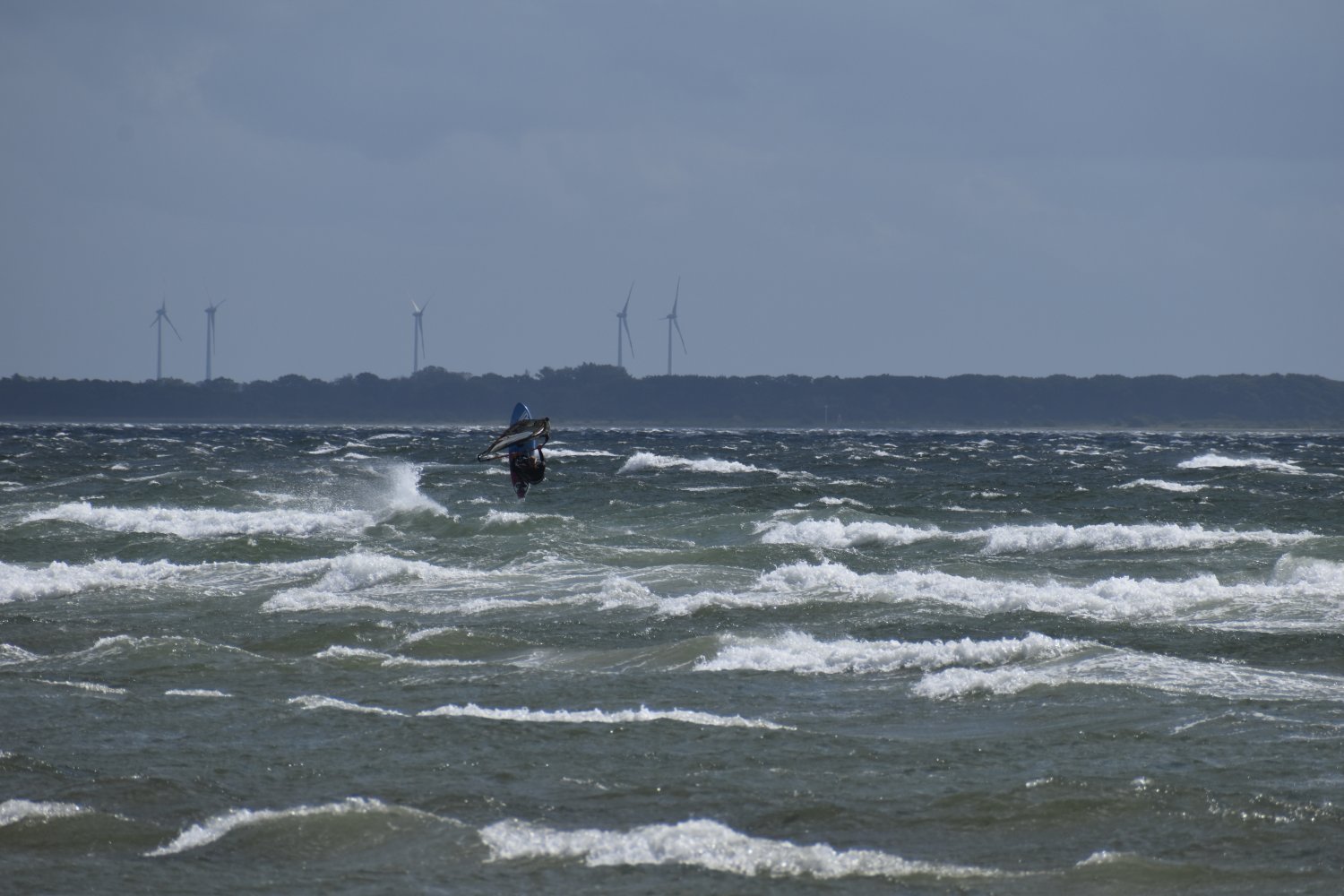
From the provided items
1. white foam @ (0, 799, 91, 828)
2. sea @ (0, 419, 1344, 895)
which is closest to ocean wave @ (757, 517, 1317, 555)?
sea @ (0, 419, 1344, 895)

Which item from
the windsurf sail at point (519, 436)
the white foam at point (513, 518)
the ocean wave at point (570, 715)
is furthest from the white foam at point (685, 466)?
the ocean wave at point (570, 715)

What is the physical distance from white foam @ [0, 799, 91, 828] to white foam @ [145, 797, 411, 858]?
3.08 feet

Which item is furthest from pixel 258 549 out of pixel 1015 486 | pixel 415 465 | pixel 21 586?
pixel 415 465

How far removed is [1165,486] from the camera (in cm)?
4803

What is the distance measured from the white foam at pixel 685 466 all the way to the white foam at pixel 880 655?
4300 cm

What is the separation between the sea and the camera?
368 inches

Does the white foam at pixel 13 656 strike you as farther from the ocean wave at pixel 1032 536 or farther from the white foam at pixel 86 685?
the ocean wave at pixel 1032 536

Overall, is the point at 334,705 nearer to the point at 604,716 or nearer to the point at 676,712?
the point at 604,716

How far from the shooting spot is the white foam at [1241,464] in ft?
208

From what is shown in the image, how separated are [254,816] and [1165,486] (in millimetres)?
42038

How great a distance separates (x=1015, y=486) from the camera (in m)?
49.1

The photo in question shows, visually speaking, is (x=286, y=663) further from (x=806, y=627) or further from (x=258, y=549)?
(x=258, y=549)

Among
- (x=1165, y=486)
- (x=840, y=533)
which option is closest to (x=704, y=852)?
(x=840, y=533)

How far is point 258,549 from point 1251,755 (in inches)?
851
